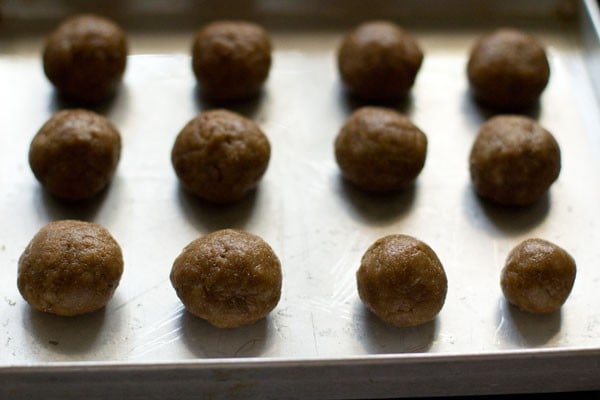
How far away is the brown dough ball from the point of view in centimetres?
346

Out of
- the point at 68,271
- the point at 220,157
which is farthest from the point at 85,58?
the point at 68,271

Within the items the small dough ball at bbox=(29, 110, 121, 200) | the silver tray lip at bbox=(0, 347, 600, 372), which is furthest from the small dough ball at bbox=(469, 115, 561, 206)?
the small dough ball at bbox=(29, 110, 121, 200)

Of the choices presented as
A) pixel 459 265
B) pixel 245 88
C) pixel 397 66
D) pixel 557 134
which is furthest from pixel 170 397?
pixel 557 134

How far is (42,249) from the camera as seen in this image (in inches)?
109

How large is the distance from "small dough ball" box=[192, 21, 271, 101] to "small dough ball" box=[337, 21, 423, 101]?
373 mm

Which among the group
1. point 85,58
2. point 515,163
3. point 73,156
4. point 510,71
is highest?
point 510,71

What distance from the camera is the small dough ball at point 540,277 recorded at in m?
2.81

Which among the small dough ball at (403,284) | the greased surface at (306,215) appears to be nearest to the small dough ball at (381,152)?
the greased surface at (306,215)

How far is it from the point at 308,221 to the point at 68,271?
964mm

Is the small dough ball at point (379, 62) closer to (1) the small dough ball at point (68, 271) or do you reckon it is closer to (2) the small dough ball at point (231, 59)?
(2) the small dough ball at point (231, 59)

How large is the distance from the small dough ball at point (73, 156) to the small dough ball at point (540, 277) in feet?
5.23

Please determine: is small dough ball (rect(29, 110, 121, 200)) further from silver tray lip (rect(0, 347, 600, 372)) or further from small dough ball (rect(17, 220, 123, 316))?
silver tray lip (rect(0, 347, 600, 372))

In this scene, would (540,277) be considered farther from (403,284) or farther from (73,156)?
(73,156)

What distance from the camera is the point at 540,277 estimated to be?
2.81m
